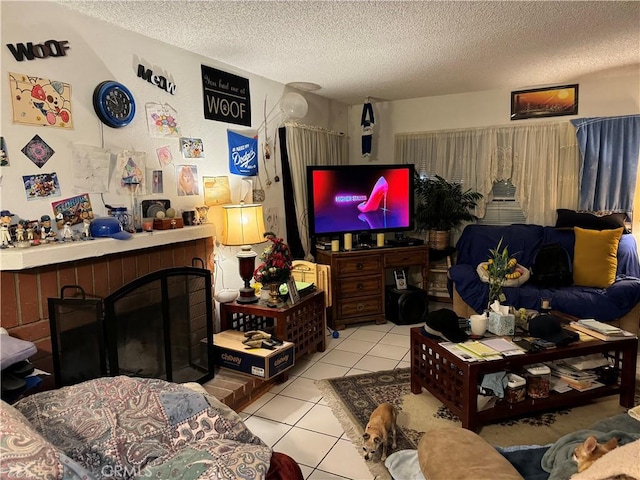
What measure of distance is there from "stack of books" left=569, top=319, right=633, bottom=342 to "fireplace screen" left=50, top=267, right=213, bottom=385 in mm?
2266

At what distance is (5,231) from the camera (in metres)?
1.94

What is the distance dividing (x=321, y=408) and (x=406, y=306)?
1.78 m

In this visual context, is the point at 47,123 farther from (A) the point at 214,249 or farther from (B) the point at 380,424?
(B) the point at 380,424

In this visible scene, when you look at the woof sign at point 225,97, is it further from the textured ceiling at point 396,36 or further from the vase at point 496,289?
the vase at point 496,289

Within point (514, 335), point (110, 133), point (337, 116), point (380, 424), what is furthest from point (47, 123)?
point (337, 116)

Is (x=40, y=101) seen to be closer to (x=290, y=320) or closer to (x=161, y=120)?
(x=161, y=120)

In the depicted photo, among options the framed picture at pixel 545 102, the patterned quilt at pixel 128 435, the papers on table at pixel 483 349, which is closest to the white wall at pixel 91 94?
the patterned quilt at pixel 128 435

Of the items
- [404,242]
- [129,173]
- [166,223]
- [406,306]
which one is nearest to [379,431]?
[166,223]

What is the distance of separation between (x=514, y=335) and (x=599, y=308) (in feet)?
4.04

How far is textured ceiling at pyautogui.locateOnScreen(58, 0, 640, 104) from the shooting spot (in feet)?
7.58

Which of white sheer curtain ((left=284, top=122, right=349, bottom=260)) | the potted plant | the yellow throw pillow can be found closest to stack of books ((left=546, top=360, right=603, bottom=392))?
the yellow throw pillow

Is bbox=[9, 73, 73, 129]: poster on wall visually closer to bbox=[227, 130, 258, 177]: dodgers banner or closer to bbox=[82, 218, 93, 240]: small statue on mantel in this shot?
bbox=[82, 218, 93, 240]: small statue on mantel

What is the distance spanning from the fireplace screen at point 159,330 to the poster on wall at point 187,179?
23.8 inches

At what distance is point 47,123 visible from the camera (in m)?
2.13
